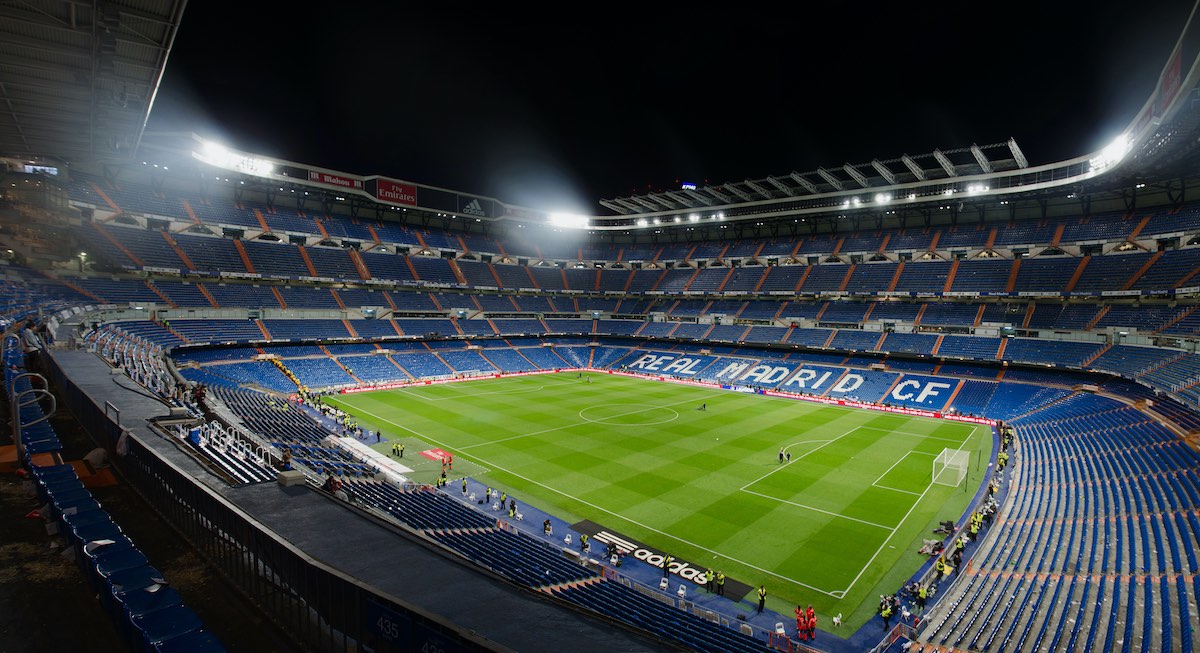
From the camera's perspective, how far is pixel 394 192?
229 ft

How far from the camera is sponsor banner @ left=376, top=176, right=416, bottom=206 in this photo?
68.4 metres

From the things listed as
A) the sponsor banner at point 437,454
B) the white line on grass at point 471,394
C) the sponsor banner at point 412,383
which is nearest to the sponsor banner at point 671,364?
the sponsor banner at point 412,383

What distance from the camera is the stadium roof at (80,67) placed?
43.9ft

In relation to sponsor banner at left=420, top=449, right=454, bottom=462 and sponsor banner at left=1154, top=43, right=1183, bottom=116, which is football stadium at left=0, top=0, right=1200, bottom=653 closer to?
sponsor banner at left=420, top=449, right=454, bottom=462

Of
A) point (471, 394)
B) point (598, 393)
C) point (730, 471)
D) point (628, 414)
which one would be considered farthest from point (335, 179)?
point (730, 471)

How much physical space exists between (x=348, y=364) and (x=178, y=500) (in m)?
51.3

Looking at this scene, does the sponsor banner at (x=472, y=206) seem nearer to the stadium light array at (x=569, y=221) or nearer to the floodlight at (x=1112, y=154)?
the stadium light array at (x=569, y=221)

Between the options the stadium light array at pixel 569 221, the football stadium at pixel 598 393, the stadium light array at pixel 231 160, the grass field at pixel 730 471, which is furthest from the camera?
the stadium light array at pixel 569 221

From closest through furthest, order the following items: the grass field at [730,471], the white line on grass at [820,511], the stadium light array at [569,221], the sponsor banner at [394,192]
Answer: the grass field at [730,471] → the white line on grass at [820,511] → the sponsor banner at [394,192] → the stadium light array at [569,221]

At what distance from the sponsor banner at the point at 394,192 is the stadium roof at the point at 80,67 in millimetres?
48480

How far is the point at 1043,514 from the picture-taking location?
22.2m

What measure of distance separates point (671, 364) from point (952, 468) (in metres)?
38.4

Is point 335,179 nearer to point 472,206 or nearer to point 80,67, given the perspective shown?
point 472,206

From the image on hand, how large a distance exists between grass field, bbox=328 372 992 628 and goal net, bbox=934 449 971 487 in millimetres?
592
